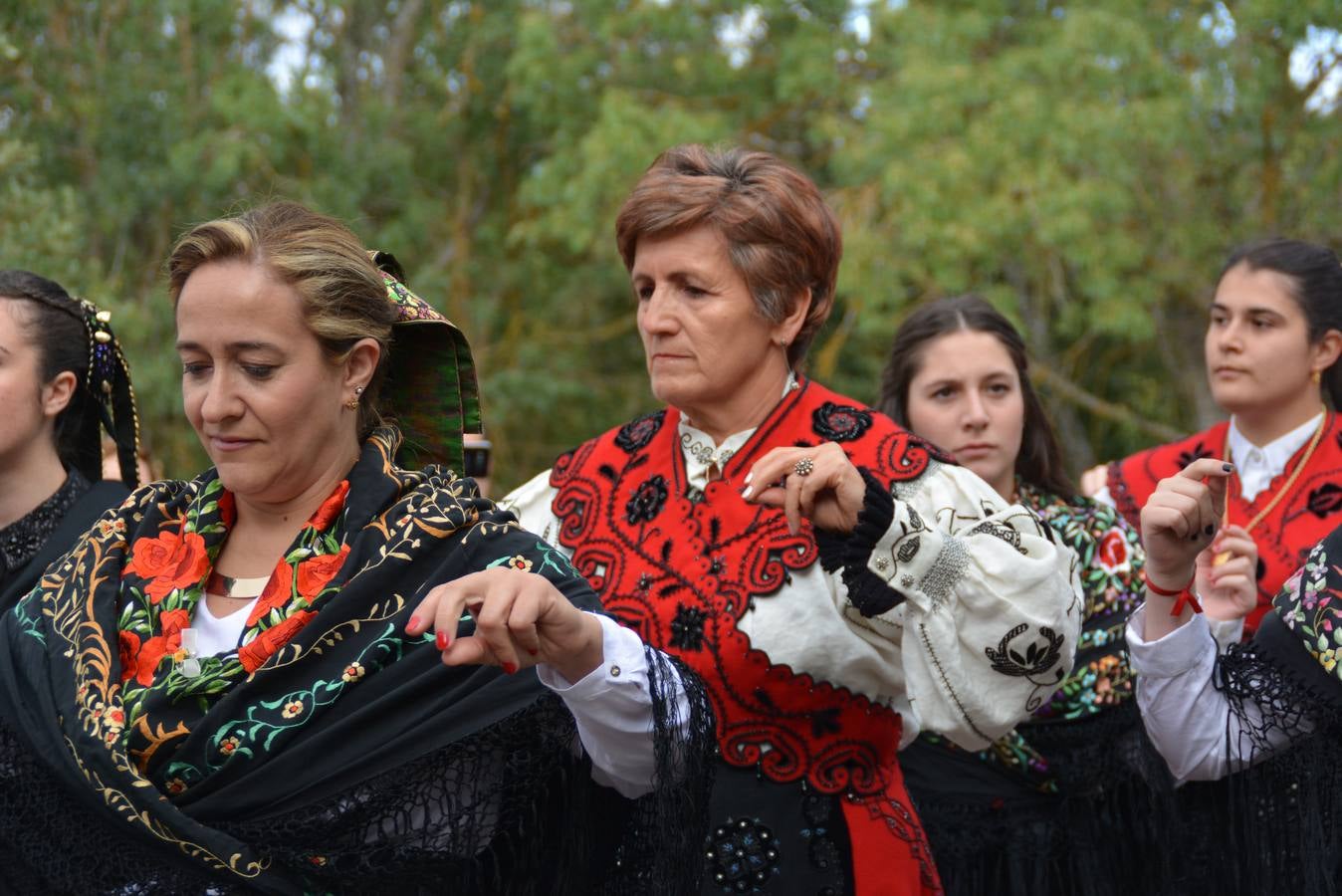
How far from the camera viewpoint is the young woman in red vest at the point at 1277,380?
13.9 ft

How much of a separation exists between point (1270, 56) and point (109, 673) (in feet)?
29.9

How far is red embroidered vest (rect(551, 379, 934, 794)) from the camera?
3.02m

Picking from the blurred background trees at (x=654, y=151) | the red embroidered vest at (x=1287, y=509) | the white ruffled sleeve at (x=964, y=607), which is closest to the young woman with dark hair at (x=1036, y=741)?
the red embroidered vest at (x=1287, y=509)

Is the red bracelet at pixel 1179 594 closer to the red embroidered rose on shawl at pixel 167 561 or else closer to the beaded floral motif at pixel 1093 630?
the beaded floral motif at pixel 1093 630

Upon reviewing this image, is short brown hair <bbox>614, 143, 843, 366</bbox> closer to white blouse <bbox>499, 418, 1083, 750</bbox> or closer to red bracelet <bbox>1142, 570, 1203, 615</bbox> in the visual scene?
white blouse <bbox>499, 418, 1083, 750</bbox>

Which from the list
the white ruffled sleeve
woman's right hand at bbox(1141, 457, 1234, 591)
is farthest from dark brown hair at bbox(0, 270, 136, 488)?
woman's right hand at bbox(1141, 457, 1234, 591)

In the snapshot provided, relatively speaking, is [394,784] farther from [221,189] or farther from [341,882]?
[221,189]

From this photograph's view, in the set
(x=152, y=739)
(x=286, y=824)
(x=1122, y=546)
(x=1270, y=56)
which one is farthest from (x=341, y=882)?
(x=1270, y=56)

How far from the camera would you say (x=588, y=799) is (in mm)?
2600

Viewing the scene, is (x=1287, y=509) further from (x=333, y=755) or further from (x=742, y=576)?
(x=333, y=755)

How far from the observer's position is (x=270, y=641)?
256 centimetres

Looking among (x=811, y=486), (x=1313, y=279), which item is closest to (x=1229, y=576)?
(x=811, y=486)

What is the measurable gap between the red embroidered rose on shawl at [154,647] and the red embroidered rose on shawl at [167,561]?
0.06m

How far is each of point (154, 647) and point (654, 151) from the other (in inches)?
380
